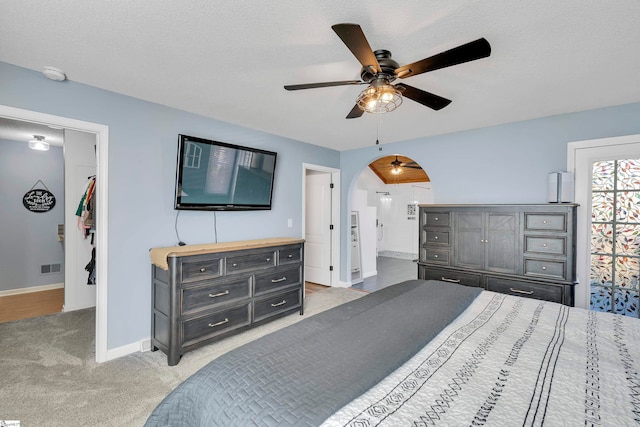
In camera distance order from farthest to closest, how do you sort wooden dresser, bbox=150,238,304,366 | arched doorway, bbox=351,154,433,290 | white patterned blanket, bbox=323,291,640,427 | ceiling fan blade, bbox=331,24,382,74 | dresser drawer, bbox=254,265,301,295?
1. arched doorway, bbox=351,154,433,290
2. dresser drawer, bbox=254,265,301,295
3. wooden dresser, bbox=150,238,304,366
4. ceiling fan blade, bbox=331,24,382,74
5. white patterned blanket, bbox=323,291,640,427

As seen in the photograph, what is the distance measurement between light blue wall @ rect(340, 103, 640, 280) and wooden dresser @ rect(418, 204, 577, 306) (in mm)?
556

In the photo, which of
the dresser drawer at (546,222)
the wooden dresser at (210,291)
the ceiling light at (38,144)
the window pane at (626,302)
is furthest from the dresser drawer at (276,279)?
the ceiling light at (38,144)

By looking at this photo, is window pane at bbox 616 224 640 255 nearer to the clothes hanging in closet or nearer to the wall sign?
the clothes hanging in closet

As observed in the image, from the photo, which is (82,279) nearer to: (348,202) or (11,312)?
(11,312)

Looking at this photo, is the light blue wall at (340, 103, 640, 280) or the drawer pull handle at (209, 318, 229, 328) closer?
the drawer pull handle at (209, 318, 229, 328)

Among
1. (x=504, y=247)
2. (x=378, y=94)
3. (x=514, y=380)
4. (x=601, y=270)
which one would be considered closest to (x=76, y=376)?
(x=514, y=380)

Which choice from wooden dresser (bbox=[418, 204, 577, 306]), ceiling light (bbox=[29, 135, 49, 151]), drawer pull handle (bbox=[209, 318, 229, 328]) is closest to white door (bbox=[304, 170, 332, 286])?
wooden dresser (bbox=[418, 204, 577, 306])

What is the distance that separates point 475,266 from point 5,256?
669cm

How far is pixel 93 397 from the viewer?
6.68 feet

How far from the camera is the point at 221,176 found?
3.28 metres

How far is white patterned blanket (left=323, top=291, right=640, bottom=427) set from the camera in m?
0.87

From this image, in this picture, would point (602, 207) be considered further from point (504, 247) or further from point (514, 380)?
point (514, 380)

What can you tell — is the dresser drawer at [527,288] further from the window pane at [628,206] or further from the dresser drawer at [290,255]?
the dresser drawer at [290,255]

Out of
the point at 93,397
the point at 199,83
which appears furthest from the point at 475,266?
the point at 93,397
